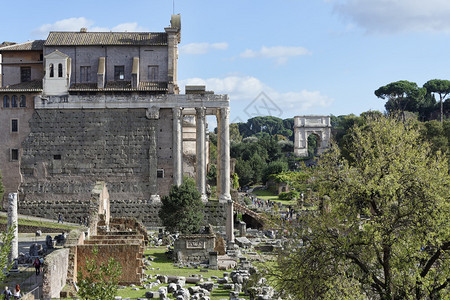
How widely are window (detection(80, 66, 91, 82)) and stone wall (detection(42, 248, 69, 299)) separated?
31.5 meters

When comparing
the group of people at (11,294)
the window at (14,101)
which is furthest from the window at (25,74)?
the group of people at (11,294)

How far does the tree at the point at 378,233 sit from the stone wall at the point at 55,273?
7.92 metres

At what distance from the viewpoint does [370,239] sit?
1730cm

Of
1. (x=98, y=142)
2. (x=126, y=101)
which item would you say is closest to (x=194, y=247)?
(x=98, y=142)

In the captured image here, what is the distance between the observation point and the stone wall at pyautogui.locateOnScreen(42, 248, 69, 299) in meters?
21.8

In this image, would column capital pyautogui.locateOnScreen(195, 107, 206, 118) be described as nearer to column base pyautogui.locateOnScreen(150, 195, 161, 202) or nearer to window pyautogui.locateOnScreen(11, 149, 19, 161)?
column base pyautogui.locateOnScreen(150, 195, 161, 202)

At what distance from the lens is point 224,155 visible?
171 feet

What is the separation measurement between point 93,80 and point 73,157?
6.80 meters

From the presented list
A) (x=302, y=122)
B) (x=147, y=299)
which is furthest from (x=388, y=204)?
(x=302, y=122)

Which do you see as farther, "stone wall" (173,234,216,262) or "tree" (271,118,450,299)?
"stone wall" (173,234,216,262)

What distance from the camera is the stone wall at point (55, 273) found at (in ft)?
71.4

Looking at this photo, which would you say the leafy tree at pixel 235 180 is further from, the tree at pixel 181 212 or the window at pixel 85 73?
the tree at pixel 181 212

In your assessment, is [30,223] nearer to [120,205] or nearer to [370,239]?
[120,205]

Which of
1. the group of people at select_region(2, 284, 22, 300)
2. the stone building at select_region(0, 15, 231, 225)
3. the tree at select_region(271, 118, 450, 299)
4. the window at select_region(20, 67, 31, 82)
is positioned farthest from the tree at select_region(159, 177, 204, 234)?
the tree at select_region(271, 118, 450, 299)
